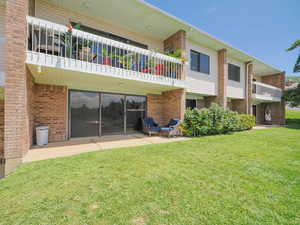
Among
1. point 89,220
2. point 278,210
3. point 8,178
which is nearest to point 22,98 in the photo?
point 8,178

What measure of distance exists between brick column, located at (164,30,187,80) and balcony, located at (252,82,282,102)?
9.25m

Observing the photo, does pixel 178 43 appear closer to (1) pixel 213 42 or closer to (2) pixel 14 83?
(1) pixel 213 42

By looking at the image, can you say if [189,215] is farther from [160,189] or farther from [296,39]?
[296,39]

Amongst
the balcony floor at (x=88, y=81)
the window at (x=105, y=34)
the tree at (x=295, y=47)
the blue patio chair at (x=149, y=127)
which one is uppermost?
the tree at (x=295, y=47)

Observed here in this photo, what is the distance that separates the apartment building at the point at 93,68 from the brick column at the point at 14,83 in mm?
19

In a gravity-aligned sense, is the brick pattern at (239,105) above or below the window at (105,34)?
below

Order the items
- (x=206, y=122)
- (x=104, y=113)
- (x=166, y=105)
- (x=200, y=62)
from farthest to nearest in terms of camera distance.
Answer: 1. (x=200, y=62)
2. (x=166, y=105)
3. (x=206, y=122)
4. (x=104, y=113)

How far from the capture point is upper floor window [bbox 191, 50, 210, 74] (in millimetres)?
9539

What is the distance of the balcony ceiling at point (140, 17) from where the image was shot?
19.6 feet

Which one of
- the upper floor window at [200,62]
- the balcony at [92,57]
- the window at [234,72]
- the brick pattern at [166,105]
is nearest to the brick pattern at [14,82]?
the balcony at [92,57]

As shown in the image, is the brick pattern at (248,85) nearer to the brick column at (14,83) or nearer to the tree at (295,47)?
the tree at (295,47)

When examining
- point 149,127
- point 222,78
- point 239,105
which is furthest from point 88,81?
point 239,105

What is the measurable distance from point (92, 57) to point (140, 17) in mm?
3418

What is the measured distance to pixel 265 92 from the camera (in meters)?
13.9
